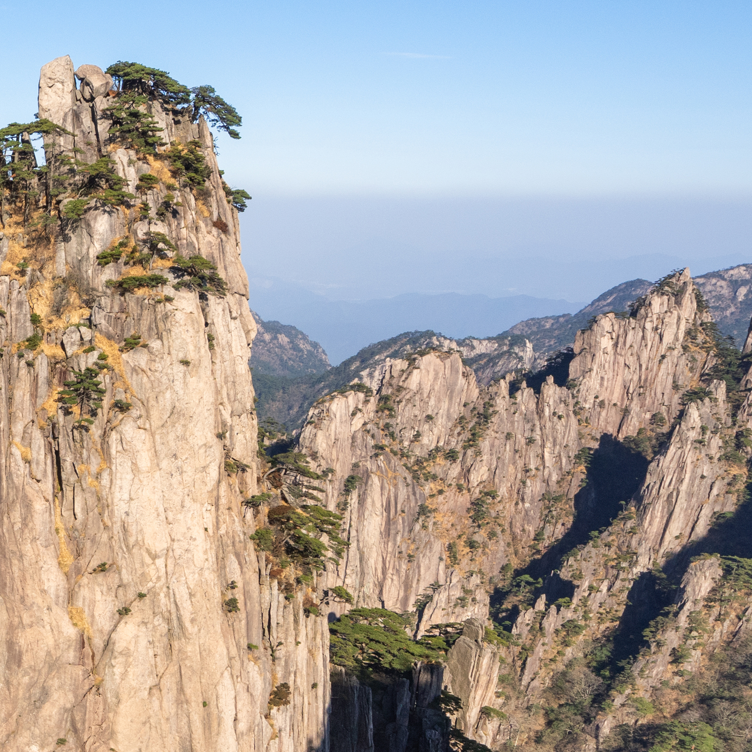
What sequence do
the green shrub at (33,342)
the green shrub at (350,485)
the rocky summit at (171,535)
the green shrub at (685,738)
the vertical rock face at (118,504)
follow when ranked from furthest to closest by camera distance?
the green shrub at (350,485) < the green shrub at (685,738) < the green shrub at (33,342) < the rocky summit at (171,535) < the vertical rock face at (118,504)

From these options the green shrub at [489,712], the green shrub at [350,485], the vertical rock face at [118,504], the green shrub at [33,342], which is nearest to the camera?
the vertical rock face at [118,504]

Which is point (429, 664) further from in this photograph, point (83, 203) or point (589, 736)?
point (83, 203)

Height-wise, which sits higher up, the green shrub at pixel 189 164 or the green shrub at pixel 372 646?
the green shrub at pixel 189 164

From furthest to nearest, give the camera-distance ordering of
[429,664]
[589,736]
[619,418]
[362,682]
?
[619,418], [589,736], [429,664], [362,682]

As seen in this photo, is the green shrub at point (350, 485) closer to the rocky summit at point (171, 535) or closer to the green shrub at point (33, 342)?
the rocky summit at point (171, 535)

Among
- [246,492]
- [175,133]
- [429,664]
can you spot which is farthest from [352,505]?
[175,133]

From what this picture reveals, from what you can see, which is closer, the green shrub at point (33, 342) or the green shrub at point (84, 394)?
the green shrub at point (84, 394)

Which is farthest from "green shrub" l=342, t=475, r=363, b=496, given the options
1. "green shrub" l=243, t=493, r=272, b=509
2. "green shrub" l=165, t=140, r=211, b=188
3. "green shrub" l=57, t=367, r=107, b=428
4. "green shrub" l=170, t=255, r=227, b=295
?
"green shrub" l=57, t=367, r=107, b=428

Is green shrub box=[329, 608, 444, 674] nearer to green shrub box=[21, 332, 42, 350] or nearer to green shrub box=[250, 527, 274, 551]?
green shrub box=[250, 527, 274, 551]

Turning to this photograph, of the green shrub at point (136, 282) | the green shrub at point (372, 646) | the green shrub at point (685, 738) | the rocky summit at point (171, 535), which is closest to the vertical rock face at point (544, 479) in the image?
the green shrub at point (685, 738)
